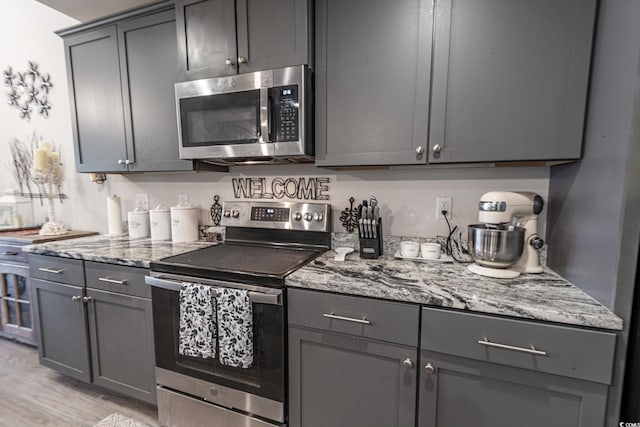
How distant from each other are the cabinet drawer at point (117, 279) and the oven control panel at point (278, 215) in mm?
588

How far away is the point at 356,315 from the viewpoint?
1.10 metres

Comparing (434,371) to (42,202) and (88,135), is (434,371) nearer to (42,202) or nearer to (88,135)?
(88,135)

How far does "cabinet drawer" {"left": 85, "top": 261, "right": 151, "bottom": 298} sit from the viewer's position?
150 cm

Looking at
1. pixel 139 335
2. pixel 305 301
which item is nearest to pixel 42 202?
pixel 139 335

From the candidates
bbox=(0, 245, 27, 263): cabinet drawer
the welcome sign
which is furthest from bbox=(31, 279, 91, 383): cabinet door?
the welcome sign

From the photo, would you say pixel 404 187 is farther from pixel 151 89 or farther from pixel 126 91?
pixel 126 91

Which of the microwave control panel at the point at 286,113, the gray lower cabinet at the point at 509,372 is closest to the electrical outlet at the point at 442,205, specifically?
the gray lower cabinet at the point at 509,372

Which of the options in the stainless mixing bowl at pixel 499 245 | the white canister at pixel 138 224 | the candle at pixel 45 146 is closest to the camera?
the stainless mixing bowl at pixel 499 245

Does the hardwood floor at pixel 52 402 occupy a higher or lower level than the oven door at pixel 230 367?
lower

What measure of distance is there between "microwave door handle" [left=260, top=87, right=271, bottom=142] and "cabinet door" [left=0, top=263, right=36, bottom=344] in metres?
2.28

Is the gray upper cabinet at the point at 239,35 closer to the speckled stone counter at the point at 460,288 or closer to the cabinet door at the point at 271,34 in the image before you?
the cabinet door at the point at 271,34

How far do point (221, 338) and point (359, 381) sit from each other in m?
0.63

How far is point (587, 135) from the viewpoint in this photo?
1078 mm

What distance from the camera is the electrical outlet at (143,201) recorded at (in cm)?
235
